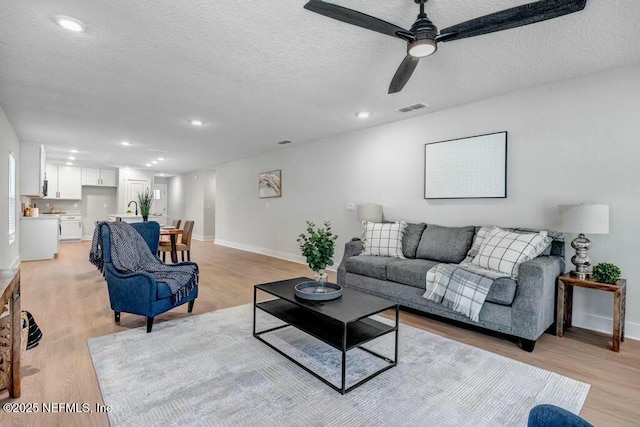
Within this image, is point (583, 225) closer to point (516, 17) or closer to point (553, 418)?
point (516, 17)

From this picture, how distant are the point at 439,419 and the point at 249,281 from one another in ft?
11.2

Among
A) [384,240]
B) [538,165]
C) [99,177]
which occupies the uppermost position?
[99,177]

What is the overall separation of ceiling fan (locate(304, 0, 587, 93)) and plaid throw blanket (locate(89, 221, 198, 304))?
8.41 feet

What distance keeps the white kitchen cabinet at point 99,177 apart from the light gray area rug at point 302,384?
28.5 ft

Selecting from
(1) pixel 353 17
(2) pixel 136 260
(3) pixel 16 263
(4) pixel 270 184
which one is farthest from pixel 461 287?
(3) pixel 16 263

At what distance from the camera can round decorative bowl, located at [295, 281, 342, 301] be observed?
228 cm

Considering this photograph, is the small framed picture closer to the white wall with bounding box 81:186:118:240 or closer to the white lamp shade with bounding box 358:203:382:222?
the white lamp shade with bounding box 358:203:382:222

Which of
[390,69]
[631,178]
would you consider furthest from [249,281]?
[631,178]

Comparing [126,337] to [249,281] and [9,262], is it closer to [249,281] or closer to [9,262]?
[249,281]

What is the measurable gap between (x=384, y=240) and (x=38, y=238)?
6778 mm

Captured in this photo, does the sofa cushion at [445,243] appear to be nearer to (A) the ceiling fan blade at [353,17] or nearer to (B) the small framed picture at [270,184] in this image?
(A) the ceiling fan blade at [353,17]

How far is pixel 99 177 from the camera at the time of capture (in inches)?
376

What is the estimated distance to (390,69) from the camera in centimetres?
289

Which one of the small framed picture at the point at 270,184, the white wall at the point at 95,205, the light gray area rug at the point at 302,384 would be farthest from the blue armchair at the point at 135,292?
the white wall at the point at 95,205
